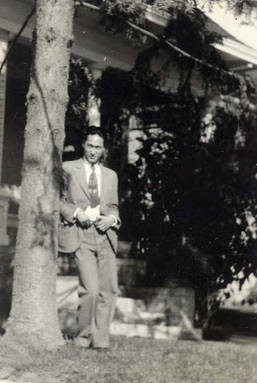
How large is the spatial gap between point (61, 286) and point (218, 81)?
11.1ft

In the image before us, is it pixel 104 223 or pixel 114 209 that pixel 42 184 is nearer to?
pixel 104 223

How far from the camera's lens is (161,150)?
10414 mm

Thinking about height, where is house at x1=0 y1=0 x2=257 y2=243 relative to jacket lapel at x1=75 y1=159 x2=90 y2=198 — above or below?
above

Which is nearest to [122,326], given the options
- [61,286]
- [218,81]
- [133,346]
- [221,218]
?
[61,286]

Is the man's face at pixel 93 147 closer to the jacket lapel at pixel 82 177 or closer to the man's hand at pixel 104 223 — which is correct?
the jacket lapel at pixel 82 177

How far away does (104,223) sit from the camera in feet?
21.7

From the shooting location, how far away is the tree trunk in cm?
616

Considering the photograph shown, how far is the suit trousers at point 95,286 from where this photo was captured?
650cm

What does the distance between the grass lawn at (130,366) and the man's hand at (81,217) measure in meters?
1.08

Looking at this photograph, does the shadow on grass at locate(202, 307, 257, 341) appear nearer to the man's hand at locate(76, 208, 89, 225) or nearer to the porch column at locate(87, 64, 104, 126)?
the porch column at locate(87, 64, 104, 126)

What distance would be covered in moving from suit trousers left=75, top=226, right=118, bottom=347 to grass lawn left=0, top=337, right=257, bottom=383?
23 cm

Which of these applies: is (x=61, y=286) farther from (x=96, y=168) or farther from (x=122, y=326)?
(x=96, y=168)

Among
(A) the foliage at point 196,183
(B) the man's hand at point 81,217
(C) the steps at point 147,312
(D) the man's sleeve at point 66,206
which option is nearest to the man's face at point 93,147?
(D) the man's sleeve at point 66,206

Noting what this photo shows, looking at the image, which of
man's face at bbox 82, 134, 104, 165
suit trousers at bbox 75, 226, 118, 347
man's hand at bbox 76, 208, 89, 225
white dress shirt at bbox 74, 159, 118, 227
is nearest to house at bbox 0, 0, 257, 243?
man's face at bbox 82, 134, 104, 165
